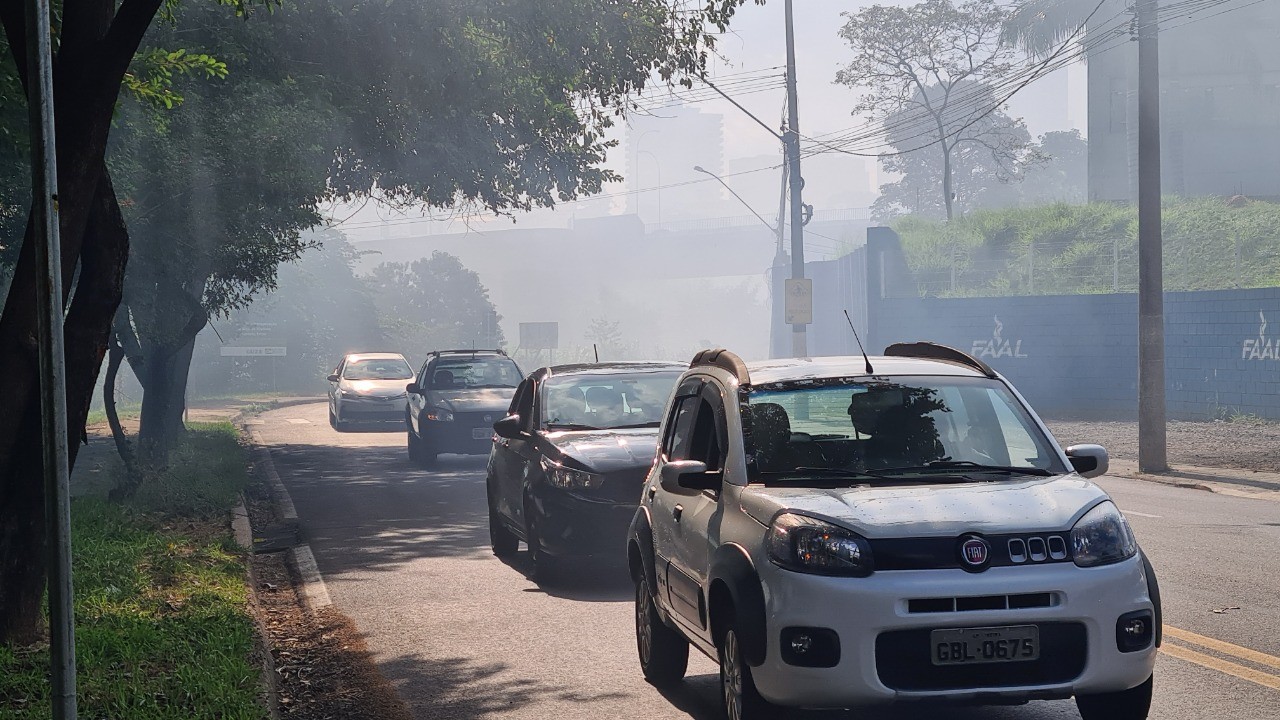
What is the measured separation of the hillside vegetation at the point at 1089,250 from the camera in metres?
32.4

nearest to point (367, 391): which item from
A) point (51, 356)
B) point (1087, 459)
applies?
point (1087, 459)

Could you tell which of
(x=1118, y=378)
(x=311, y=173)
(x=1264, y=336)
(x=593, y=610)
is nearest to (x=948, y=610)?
(x=593, y=610)

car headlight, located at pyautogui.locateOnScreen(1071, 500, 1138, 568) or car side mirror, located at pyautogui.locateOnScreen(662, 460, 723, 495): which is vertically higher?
car side mirror, located at pyautogui.locateOnScreen(662, 460, 723, 495)

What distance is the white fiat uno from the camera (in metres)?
5.25

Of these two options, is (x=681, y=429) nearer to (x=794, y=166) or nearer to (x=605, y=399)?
(x=605, y=399)

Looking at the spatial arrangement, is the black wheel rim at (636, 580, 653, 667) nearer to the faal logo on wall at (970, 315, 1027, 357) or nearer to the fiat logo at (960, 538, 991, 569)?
the fiat logo at (960, 538, 991, 569)

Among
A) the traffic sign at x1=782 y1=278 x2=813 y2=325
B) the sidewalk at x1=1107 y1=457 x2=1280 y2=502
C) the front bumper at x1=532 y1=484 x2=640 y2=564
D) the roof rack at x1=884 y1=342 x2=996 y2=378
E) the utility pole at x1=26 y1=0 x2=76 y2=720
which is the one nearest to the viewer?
the utility pole at x1=26 y1=0 x2=76 y2=720

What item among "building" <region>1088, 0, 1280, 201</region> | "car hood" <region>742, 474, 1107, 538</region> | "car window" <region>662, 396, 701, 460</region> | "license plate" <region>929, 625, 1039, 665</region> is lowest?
"license plate" <region>929, 625, 1039, 665</region>

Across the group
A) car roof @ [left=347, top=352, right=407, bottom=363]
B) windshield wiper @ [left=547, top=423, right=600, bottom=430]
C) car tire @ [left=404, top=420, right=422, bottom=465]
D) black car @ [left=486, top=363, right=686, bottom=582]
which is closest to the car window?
black car @ [left=486, top=363, right=686, bottom=582]

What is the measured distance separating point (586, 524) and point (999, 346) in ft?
87.8

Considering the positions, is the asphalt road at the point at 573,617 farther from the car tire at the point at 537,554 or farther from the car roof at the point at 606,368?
the car roof at the point at 606,368

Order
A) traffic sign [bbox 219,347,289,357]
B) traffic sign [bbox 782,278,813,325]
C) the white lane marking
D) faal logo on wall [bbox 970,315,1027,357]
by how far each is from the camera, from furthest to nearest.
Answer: traffic sign [bbox 219,347,289,357] < faal logo on wall [bbox 970,315,1027,357] < traffic sign [bbox 782,278,813,325] < the white lane marking

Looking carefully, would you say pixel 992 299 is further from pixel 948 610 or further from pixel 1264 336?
pixel 948 610

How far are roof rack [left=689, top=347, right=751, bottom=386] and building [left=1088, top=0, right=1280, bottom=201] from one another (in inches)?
1948
